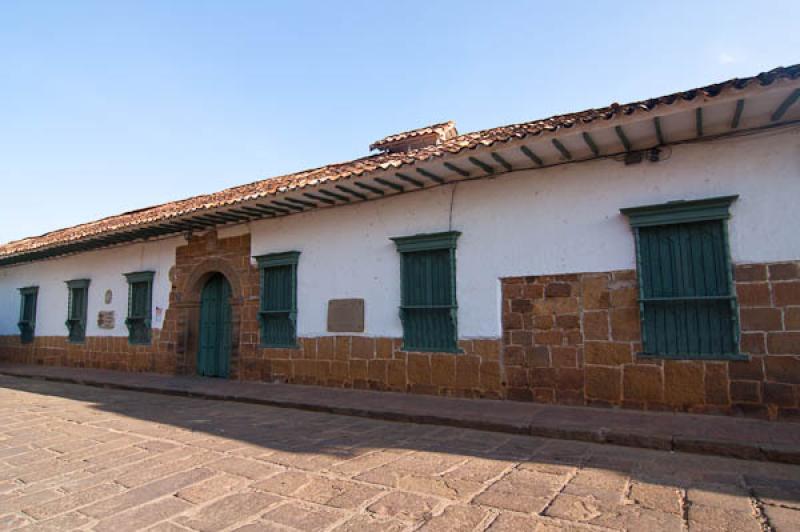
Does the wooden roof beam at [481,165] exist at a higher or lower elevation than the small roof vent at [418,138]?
lower

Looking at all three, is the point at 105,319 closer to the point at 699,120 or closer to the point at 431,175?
the point at 431,175

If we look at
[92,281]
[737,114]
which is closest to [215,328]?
[92,281]

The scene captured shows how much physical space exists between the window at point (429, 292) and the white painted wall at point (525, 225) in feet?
0.45

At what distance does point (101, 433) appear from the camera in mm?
5023

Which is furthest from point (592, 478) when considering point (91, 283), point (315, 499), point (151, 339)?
point (91, 283)

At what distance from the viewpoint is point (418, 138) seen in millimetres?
10086

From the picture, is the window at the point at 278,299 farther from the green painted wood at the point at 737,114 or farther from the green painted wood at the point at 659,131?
→ the green painted wood at the point at 737,114

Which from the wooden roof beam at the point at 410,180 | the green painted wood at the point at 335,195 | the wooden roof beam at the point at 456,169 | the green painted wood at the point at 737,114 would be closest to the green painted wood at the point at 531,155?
the wooden roof beam at the point at 456,169

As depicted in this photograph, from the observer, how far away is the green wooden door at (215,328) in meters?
9.62

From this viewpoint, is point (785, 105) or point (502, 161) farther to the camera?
point (502, 161)

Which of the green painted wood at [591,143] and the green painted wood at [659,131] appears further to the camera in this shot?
the green painted wood at [591,143]

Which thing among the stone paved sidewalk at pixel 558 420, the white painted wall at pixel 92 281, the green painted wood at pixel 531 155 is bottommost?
the stone paved sidewalk at pixel 558 420

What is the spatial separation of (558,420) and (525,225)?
2.47 metres

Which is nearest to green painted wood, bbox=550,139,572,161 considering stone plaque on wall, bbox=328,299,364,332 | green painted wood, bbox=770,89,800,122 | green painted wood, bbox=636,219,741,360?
green painted wood, bbox=636,219,741,360
